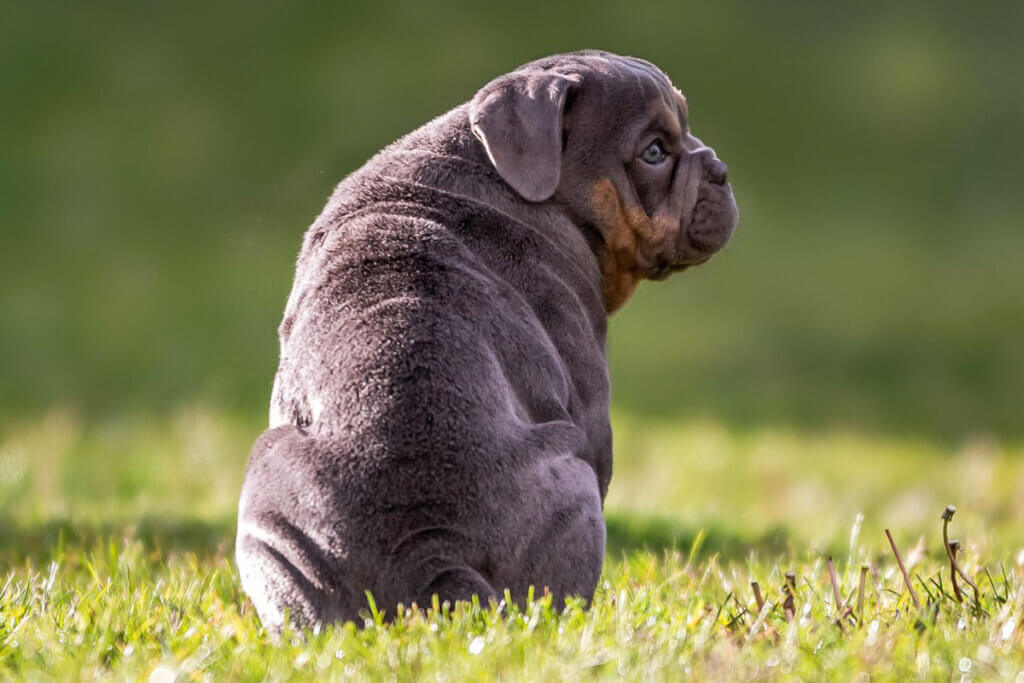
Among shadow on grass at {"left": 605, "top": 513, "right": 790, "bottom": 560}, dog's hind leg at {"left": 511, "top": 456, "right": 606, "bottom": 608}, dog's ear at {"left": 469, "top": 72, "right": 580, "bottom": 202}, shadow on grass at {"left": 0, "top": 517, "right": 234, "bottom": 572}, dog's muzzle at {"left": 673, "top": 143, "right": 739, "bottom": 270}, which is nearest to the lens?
dog's hind leg at {"left": 511, "top": 456, "right": 606, "bottom": 608}

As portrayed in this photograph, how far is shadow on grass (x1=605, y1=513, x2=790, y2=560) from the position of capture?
5791mm

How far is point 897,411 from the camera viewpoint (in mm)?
10672

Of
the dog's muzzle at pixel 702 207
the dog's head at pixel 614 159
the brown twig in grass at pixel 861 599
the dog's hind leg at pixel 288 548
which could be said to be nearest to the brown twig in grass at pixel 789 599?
the brown twig in grass at pixel 861 599

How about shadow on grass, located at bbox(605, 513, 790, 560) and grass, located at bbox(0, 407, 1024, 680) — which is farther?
shadow on grass, located at bbox(605, 513, 790, 560)

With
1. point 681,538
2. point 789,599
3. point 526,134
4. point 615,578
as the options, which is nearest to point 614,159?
point 526,134

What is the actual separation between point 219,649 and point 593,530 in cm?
103

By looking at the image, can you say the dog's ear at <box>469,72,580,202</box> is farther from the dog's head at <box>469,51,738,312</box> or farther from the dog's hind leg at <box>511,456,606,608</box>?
the dog's hind leg at <box>511,456,606,608</box>

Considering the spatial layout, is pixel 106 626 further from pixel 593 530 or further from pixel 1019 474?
pixel 1019 474

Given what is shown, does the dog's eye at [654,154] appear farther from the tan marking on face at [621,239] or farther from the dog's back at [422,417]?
the dog's back at [422,417]

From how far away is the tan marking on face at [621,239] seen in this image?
4449mm

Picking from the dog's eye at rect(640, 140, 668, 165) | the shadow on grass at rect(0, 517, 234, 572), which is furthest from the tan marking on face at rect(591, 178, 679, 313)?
the shadow on grass at rect(0, 517, 234, 572)

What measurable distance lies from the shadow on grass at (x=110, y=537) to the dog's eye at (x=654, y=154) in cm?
215

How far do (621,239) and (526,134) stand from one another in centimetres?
52

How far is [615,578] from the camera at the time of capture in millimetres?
4445
